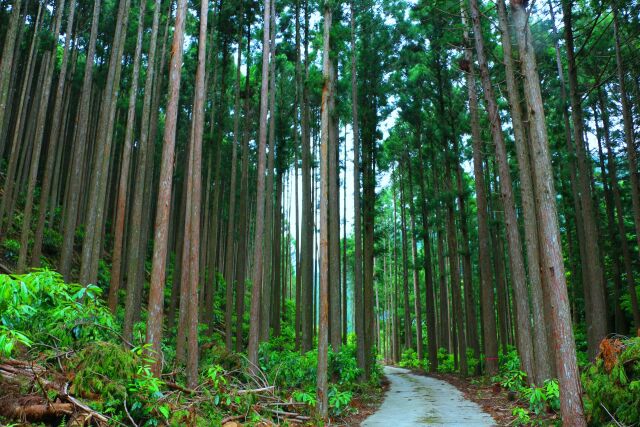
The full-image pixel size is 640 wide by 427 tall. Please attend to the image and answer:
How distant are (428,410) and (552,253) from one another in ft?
16.3

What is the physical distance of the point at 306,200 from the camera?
46.2 ft

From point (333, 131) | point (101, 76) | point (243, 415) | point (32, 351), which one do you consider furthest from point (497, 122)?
point (101, 76)

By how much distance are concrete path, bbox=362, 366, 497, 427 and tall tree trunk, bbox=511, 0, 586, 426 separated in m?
2.33

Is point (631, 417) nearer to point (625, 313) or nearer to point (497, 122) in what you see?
point (497, 122)

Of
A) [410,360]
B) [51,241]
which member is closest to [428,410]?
[51,241]

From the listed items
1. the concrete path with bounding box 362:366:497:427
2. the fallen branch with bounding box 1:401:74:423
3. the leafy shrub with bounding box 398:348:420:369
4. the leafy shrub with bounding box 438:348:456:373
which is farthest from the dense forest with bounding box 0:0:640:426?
the leafy shrub with bounding box 398:348:420:369

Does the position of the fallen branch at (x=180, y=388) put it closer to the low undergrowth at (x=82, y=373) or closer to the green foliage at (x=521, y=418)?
the low undergrowth at (x=82, y=373)

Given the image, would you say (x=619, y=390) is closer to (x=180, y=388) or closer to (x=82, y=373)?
(x=180, y=388)

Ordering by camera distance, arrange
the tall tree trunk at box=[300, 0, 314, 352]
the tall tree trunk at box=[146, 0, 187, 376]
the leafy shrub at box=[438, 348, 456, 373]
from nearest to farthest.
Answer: the tall tree trunk at box=[146, 0, 187, 376]
the tall tree trunk at box=[300, 0, 314, 352]
the leafy shrub at box=[438, 348, 456, 373]

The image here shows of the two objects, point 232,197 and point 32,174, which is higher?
point 232,197

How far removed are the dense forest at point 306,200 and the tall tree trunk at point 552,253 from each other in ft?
0.10

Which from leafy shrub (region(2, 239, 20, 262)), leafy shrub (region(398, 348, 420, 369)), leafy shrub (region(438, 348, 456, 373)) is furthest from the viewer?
leafy shrub (region(398, 348, 420, 369))

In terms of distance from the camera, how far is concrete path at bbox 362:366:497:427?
791 cm

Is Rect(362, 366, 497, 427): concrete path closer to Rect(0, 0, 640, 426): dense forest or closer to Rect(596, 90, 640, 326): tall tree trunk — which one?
Rect(0, 0, 640, 426): dense forest
